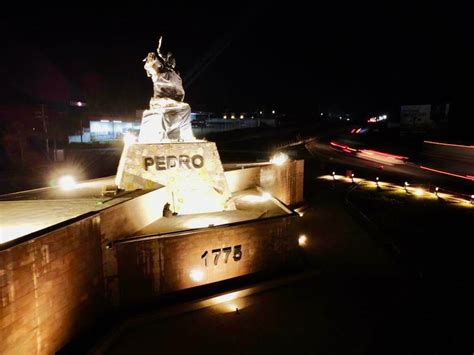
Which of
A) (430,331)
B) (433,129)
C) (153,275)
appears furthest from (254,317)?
(433,129)

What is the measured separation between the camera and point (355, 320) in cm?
983

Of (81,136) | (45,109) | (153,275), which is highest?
(45,109)

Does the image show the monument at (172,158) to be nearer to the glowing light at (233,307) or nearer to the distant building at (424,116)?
the glowing light at (233,307)

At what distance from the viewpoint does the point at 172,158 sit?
1366 cm

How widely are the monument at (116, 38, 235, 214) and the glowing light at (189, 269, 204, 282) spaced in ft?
10.9

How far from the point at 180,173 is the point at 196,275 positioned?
4678 mm

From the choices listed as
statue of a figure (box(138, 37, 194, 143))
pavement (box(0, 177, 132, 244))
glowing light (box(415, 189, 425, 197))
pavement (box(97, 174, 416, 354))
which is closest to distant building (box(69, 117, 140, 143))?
statue of a figure (box(138, 37, 194, 143))

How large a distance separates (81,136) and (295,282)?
28.0 metres

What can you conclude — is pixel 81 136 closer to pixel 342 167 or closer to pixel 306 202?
pixel 306 202

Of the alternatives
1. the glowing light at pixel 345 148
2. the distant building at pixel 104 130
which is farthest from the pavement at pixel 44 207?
the glowing light at pixel 345 148

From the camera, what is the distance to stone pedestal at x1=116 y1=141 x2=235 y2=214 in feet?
42.7

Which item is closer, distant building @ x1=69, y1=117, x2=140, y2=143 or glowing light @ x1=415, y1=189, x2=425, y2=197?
glowing light @ x1=415, y1=189, x2=425, y2=197

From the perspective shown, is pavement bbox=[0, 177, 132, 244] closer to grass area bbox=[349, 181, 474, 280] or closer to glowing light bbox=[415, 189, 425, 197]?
grass area bbox=[349, 181, 474, 280]

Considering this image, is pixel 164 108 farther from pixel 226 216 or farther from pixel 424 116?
pixel 424 116
